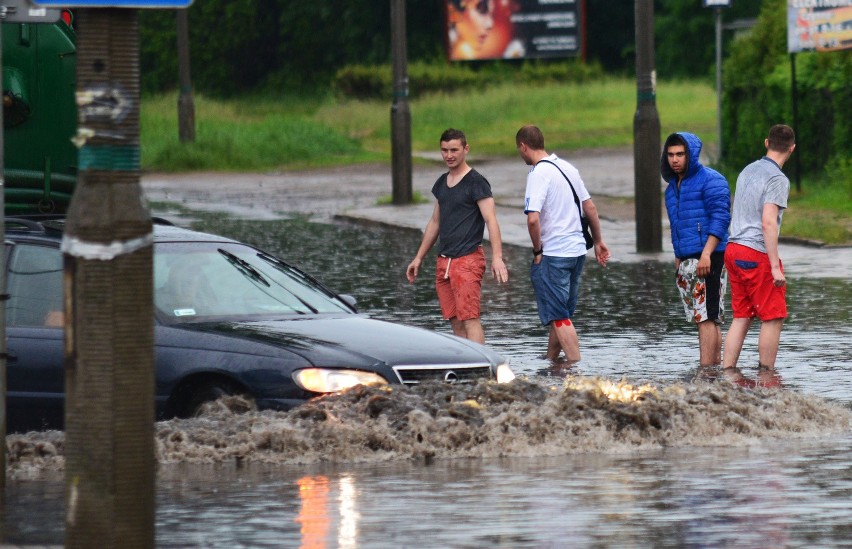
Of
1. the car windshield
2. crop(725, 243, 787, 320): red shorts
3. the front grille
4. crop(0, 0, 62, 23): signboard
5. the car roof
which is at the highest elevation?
crop(0, 0, 62, 23): signboard

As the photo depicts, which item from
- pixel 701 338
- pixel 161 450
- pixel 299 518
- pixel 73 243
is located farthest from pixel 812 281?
pixel 73 243

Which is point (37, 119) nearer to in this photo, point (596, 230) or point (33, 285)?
point (596, 230)

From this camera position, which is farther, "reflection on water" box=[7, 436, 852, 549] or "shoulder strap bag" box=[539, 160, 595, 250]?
"shoulder strap bag" box=[539, 160, 595, 250]

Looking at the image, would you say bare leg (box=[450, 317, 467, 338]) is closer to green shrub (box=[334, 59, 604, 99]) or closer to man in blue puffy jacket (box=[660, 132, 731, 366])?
man in blue puffy jacket (box=[660, 132, 731, 366])

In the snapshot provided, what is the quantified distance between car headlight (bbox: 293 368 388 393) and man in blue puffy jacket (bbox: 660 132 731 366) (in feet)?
13.5

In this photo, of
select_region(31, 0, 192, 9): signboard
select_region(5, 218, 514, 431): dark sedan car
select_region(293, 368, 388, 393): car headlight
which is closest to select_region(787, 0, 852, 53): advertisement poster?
select_region(5, 218, 514, 431): dark sedan car

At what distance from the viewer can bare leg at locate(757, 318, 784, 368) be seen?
1295 cm

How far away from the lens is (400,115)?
105 ft

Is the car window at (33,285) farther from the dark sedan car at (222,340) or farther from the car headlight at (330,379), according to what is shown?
the car headlight at (330,379)

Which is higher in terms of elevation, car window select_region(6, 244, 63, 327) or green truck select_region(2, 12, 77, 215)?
green truck select_region(2, 12, 77, 215)

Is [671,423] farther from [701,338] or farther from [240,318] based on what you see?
[701,338]

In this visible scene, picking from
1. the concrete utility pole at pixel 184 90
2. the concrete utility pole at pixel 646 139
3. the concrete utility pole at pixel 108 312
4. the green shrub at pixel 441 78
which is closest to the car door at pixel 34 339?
the concrete utility pole at pixel 108 312

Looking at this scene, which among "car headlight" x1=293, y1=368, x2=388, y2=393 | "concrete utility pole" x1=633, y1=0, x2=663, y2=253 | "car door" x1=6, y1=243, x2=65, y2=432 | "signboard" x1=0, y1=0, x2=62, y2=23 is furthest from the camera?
"concrete utility pole" x1=633, y1=0, x2=663, y2=253

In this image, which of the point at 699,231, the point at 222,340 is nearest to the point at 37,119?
the point at 699,231
